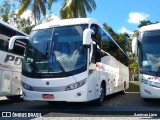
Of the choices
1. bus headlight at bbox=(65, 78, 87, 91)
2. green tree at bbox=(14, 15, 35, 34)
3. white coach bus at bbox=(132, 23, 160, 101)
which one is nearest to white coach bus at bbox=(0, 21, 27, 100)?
bus headlight at bbox=(65, 78, 87, 91)

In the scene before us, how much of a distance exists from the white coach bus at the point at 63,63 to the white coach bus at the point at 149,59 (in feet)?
5.54

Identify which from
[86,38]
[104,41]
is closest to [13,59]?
[104,41]

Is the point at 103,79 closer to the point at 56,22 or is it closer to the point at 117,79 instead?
the point at 56,22

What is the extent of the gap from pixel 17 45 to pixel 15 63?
85 cm

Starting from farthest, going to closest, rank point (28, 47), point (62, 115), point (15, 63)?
point (15, 63)
point (28, 47)
point (62, 115)

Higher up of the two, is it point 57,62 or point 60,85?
point 57,62

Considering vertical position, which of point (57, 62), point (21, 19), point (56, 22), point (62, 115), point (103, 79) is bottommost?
point (62, 115)

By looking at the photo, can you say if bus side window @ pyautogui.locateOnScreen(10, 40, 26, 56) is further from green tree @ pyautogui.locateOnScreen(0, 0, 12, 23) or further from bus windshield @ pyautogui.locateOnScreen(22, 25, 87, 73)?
green tree @ pyautogui.locateOnScreen(0, 0, 12, 23)

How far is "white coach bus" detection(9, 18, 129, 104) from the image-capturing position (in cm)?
1043

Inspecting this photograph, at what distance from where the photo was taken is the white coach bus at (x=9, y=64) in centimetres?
1295

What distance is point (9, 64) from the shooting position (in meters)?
13.5

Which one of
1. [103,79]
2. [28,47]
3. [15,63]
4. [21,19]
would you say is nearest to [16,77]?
[15,63]

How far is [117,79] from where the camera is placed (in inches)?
661

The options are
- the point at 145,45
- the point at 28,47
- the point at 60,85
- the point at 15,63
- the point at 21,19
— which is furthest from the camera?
the point at 21,19
